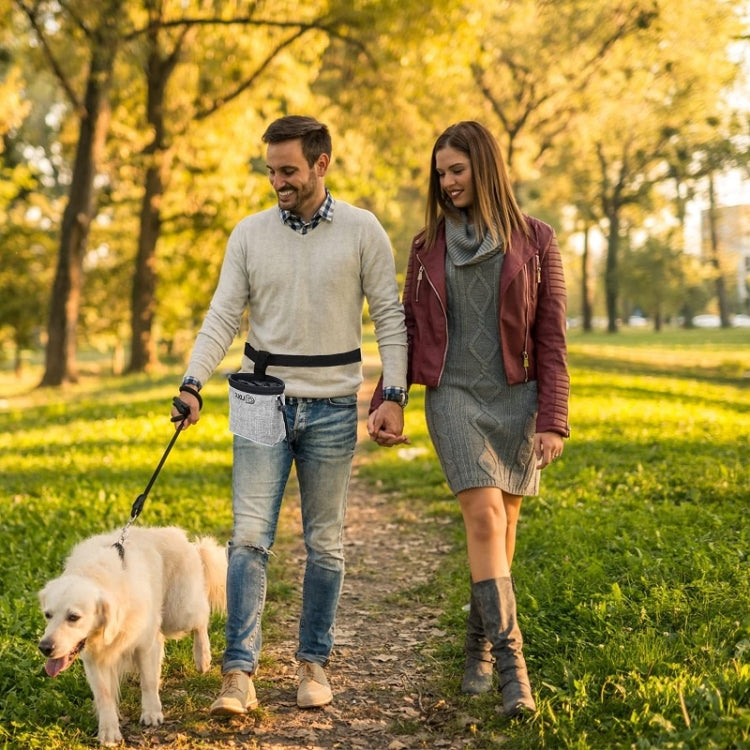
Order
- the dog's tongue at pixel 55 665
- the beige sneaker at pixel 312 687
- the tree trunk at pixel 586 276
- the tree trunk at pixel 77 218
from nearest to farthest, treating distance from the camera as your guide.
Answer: the dog's tongue at pixel 55 665 < the beige sneaker at pixel 312 687 < the tree trunk at pixel 77 218 < the tree trunk at pixel 586 276

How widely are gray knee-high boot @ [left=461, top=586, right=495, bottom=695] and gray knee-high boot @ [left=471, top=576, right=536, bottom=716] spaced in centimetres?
25

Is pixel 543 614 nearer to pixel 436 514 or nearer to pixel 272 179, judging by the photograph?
pixel 272 179

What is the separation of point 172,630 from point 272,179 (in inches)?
89.4

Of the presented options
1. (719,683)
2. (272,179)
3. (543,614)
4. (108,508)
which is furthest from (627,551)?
(108,508)

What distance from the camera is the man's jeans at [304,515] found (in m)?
4.15

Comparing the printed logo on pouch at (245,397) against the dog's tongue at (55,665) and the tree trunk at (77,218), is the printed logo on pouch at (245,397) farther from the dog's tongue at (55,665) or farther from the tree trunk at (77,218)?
the tree trunk at (77,218)

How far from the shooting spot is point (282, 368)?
4.23 meters

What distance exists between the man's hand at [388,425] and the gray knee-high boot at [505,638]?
781mm

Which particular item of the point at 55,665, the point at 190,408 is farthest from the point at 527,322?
the point at 55,665

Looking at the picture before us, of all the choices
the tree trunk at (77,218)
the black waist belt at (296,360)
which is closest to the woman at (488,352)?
the black waist belt at (296,360)

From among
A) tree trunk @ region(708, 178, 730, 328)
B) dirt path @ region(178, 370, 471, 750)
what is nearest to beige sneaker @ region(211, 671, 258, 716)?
dirt path @ region(178, 370, 471, 750)

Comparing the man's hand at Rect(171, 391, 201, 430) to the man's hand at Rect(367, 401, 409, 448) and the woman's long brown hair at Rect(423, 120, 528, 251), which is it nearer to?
the man's hand at Rect(367, 401, 409, 448)

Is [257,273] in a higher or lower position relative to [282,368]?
higher

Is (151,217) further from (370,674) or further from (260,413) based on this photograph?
(260,413)
